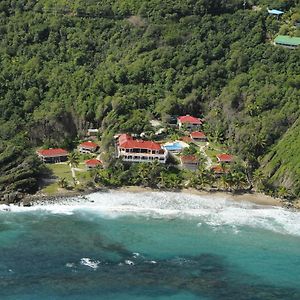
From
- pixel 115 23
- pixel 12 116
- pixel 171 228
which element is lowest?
pixel 171 228

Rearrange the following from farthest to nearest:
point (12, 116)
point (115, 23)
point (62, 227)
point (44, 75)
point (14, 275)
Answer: point (115, 23) → point (44, 75) → point (12, 116) → point (62, 227) → point (14, 275)

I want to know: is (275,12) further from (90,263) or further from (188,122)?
(90,263)

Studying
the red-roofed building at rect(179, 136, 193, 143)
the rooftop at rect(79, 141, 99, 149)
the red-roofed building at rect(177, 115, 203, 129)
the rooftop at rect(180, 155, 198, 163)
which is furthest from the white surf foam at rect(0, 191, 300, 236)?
the red-roofed building at rect(177, 115, 203, 129)

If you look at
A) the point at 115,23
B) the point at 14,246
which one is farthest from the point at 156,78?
the point at 14,246

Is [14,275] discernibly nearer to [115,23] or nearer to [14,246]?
[14,246]

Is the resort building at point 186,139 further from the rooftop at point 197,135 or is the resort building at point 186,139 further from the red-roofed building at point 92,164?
the red-roofed building at point 92,164

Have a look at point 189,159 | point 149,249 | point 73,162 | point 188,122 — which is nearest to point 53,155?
point 73,162
